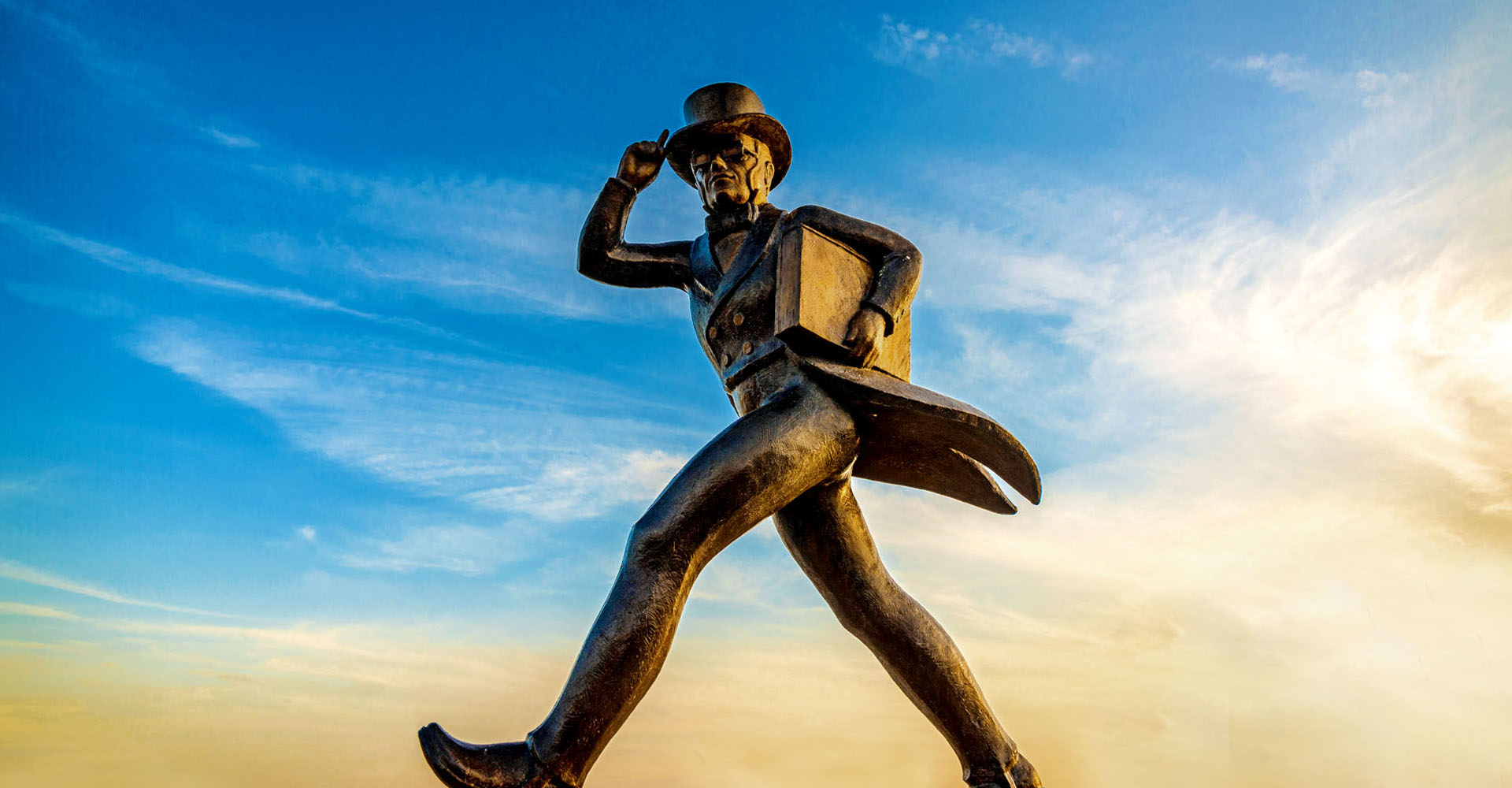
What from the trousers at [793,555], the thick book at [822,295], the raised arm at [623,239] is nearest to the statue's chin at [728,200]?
the raised arm at [623,239]

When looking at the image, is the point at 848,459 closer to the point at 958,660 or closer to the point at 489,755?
the point at 958,660

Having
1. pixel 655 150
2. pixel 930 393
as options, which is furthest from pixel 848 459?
pixel 655 150

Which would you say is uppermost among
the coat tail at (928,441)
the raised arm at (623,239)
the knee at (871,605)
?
the raised arm at (623,239)

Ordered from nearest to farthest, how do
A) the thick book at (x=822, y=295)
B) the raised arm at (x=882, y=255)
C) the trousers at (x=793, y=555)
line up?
1. the trousers at (x=793, y=555)
2. the thick book at (x=822, y=295)
3. the raised arm at (x=882, y=255)

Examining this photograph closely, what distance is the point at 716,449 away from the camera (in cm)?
392

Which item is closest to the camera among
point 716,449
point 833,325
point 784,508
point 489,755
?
point 489,755

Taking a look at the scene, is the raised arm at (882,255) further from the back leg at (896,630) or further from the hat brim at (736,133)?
the back leg at (896,630)

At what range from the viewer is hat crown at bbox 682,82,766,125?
182 inches

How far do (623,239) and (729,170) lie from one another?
0.55 m

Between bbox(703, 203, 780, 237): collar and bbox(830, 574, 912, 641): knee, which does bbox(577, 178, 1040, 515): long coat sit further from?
bbox(830, 574, 912, 641): knee

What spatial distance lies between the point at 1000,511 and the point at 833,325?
1093mm

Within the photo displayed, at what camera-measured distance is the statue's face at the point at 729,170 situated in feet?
15.1

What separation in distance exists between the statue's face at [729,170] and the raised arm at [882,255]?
27 cm

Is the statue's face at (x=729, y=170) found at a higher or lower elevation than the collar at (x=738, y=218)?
higher
